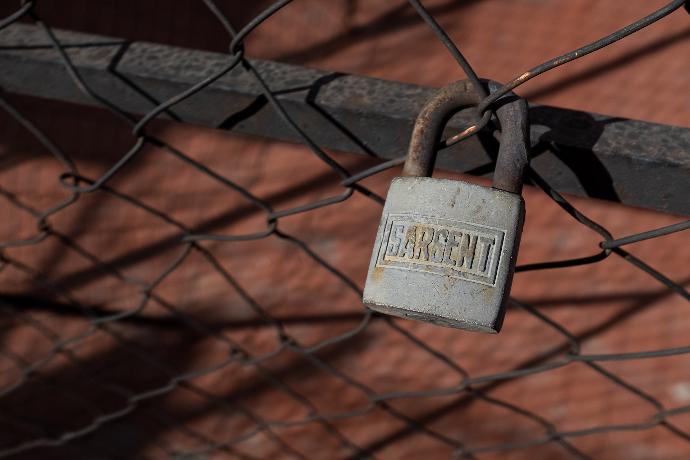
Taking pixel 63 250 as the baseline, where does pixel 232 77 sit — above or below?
below

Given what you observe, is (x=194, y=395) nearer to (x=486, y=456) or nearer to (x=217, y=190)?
(x=217, y=190)

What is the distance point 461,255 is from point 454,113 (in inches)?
4.6

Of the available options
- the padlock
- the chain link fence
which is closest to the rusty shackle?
the padlock

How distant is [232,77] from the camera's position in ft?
2.14

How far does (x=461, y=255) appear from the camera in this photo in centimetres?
52

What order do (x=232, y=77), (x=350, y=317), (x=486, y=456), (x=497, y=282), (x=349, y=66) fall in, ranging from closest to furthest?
(x=497, y=282) < (x=232, y=77) < (x=486, y=456) < (x=350, y=317) < (x=349, y=66)

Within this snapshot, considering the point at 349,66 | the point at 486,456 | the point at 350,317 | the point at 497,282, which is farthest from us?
the point at 349,66

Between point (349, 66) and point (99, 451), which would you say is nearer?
point (99, 451)

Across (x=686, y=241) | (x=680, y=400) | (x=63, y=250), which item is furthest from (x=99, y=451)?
(x=686, y=241)

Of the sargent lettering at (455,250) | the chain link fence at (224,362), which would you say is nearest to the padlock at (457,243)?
the sargent lettering at (455,250)

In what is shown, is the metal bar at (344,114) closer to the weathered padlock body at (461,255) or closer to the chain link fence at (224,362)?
the weathered padlock body at (461,255)

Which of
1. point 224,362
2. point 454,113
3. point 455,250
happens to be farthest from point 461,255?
point 224,362

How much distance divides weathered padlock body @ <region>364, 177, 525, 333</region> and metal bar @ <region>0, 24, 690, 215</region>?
0.08 metres

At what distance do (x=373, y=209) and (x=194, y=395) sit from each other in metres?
0.52
